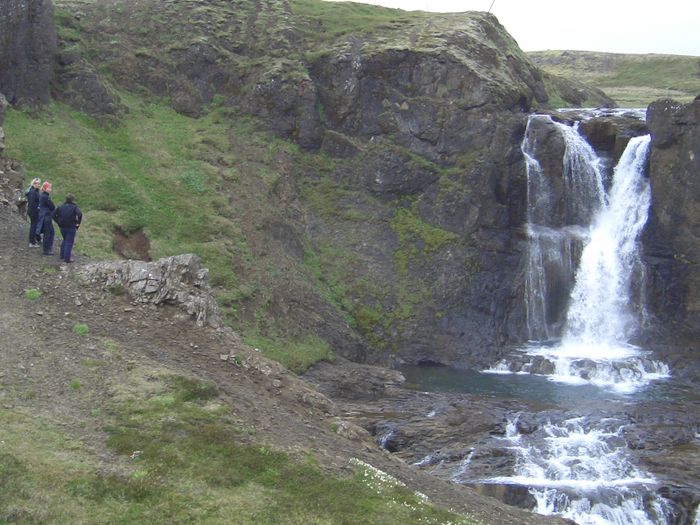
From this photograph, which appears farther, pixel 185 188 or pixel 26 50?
pixel 26 50

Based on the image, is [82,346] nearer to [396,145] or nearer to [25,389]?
[25,389]

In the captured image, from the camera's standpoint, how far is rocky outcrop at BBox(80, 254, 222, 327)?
21.9 m

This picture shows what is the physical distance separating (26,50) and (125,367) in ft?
101

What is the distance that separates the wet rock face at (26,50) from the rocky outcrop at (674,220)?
36310mm

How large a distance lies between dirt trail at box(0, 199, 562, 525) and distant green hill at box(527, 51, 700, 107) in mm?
68177

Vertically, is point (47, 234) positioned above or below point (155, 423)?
above

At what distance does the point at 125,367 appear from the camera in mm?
18891

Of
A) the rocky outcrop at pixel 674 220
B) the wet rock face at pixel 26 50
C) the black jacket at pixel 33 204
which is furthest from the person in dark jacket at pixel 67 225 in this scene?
the rocky outcrop at pixel 674 220

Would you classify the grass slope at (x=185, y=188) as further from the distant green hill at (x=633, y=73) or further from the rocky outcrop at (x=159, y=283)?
the distant green hill at (x=633, y=73)

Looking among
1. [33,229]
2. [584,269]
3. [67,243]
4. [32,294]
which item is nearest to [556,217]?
[584,269]

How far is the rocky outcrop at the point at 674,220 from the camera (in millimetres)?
42938

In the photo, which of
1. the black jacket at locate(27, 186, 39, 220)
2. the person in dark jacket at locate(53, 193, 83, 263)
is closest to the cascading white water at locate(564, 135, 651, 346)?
the person in dark jacket at locate(53, 193, 83, 263)

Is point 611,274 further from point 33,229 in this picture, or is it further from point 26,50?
point 26,50

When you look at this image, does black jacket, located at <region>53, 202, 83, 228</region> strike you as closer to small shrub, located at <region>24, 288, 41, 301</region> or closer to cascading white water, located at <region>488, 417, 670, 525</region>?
small shrub, located at <region>24, 288, 41, 301</region>
